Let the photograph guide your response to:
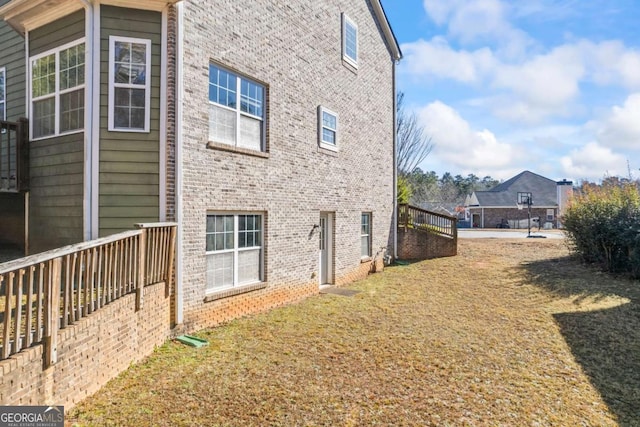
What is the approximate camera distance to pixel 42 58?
7.02 m

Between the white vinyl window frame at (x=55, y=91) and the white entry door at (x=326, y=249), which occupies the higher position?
the white vinyl window frame at (x=55, y=91)

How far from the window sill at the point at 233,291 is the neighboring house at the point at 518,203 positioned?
148ft

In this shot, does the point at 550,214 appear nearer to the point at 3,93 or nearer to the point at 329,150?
the point at 329,150

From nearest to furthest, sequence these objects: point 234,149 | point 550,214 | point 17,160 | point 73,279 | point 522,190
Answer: point 73,279 → point 17,160 → point 234,149 → point 550,214 → point 522,190

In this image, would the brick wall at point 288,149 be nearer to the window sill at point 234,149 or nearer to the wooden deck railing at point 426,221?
the window sill at point 234,149

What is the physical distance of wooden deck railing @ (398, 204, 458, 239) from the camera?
50.5 feet

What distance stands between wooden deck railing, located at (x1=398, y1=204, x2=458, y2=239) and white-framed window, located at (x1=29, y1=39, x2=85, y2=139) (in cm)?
1198

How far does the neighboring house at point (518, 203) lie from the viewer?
4569cm

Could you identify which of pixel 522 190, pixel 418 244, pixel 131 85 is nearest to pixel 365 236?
pixel 418 244

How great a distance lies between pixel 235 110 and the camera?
7.56 metres

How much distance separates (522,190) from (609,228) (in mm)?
40234

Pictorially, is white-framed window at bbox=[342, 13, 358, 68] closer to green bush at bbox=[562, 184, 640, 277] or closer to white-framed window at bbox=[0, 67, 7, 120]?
white-framed window at bbox=[0, 67, 7, 120]

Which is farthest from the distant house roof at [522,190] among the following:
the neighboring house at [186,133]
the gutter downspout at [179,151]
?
the gutter downspout at [179,151]

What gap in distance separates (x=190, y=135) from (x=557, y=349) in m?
7.30
